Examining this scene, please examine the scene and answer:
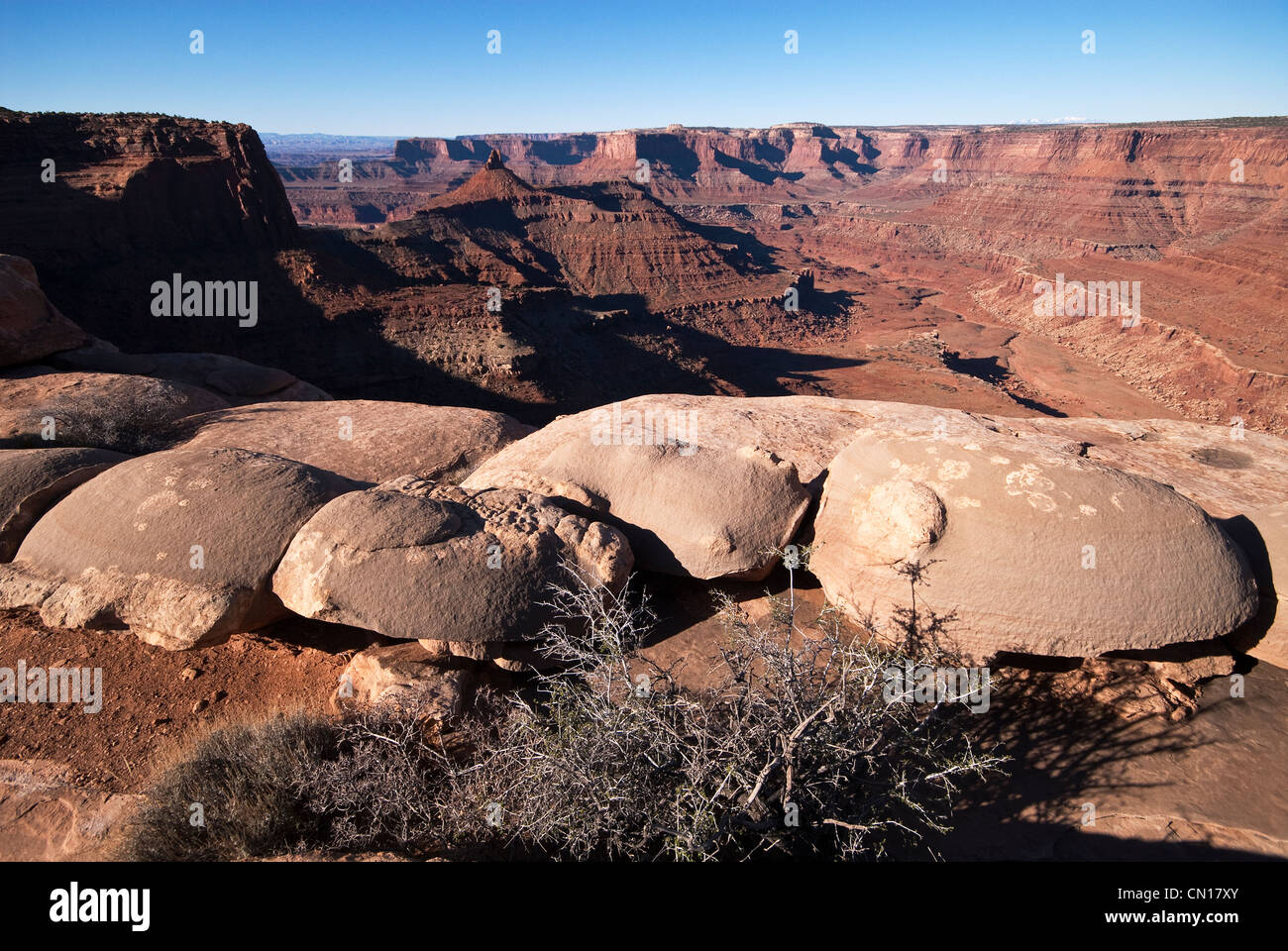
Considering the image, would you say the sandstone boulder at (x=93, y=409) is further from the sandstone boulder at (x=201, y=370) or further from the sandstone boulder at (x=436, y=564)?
the sandstone boulder at (x=436, y=564)

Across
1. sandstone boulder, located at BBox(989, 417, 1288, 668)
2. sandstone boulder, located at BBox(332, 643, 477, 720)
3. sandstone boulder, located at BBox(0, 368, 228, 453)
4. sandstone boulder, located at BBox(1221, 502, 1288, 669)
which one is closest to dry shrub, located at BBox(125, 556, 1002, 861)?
sandstone boulder, located at BBox(332, 643, 477, 720)

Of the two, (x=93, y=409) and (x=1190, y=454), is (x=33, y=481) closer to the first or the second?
(x=93, y=409)

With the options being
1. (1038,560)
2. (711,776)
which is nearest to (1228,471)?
(1038,560)

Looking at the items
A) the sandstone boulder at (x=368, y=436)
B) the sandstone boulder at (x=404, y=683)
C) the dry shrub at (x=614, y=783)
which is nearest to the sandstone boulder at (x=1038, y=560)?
the dry shrub at (x=614, y=783)

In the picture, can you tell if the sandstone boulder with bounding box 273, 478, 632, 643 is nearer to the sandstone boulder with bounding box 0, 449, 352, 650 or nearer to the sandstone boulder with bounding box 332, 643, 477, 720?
the sandstone boulder with bounding box 332, 643, 477, 720

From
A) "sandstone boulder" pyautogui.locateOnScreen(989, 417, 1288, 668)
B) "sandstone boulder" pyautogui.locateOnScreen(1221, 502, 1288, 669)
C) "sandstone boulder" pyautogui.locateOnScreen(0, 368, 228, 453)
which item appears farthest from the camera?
"sandstone boulder" pyautogui.locateOnScreen(0, 368, 228, 453)
